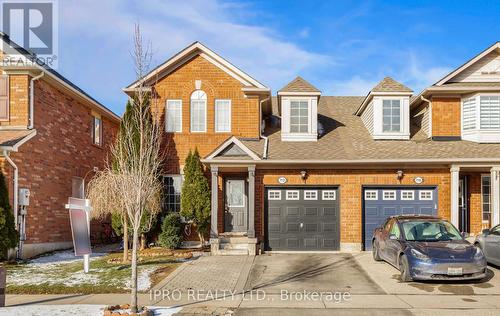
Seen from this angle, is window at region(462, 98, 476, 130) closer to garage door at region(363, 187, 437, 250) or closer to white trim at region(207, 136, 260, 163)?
garage door at region(363, 187, 437, 250)

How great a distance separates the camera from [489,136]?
1677 centimetres

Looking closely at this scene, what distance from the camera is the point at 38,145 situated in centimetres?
1570

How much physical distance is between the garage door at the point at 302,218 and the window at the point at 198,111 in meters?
3.72

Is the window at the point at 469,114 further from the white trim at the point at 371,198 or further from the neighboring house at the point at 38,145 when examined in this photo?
the neighboring house at the point at 38,145

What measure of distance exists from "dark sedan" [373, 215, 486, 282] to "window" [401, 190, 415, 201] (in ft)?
11.8

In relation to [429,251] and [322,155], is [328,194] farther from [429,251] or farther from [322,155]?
[429,251]

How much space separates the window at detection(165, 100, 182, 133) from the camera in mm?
17719

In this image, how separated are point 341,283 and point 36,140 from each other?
433 inches

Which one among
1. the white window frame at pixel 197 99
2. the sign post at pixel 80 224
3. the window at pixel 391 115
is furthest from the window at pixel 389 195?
the sign post at pixel 80 224

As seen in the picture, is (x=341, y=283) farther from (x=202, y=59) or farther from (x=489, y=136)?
(x=202, y=59)

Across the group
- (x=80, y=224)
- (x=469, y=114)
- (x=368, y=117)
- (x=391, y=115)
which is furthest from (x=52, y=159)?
(x=469, y=114)

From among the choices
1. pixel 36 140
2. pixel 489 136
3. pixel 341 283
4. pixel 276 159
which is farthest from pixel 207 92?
pixel 489 136

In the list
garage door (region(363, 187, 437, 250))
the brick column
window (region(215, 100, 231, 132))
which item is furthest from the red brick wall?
the brick column

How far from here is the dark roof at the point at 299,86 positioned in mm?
17734
